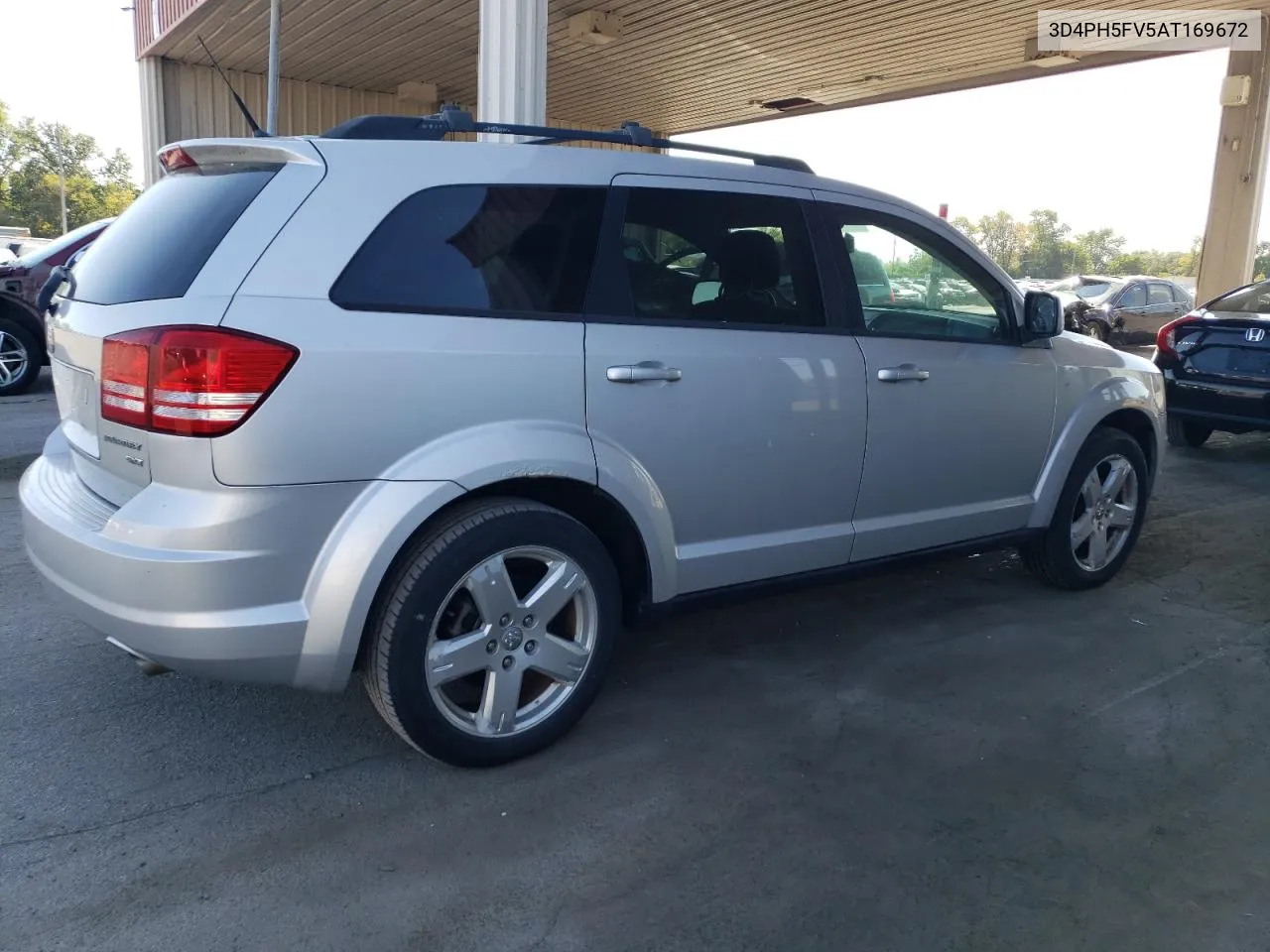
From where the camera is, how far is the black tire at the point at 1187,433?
907 centimetres

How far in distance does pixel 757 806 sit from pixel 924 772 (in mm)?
596

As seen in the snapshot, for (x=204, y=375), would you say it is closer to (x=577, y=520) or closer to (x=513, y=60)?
(x=577, y=520)

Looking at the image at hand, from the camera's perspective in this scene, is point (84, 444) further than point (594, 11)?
No

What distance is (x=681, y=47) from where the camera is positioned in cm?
1334

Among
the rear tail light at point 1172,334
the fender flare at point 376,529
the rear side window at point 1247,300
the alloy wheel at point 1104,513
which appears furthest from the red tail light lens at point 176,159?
the rear side window at point 1247,300

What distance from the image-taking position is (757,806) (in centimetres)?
298

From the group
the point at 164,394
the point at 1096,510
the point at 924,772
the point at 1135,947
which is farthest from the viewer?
the point at 1096,510

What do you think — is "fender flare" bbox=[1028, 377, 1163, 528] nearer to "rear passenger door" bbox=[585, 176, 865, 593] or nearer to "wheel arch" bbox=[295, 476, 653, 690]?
"rear passenger door" bbox=[585, 176, 865, 593]

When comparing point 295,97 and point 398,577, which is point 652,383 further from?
point 295,97

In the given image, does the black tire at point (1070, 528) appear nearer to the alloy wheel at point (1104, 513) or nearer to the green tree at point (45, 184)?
the alloy wheel at point (1104, 513)

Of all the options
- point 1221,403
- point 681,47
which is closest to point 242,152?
point 1221,403

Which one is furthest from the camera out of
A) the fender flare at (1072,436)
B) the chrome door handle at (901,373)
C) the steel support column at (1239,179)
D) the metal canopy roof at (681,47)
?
the steel support column at (1239,179)

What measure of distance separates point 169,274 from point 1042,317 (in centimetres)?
334

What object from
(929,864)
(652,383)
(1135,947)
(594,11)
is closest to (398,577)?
(652,383)
